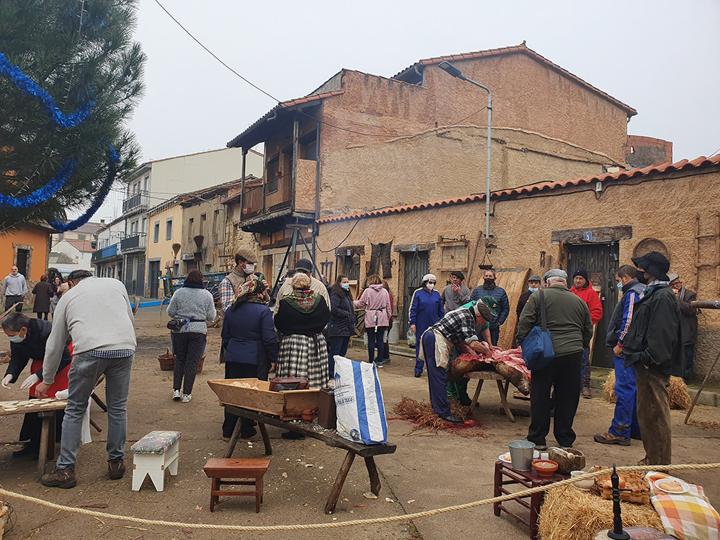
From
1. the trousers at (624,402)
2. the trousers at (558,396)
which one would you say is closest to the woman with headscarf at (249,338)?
the trousers at (558,396)

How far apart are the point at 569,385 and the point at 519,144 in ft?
46.8

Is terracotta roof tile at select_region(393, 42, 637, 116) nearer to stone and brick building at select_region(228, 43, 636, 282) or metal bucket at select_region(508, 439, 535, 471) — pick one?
stone and brick building at select_region(228, 43, 636, 282)

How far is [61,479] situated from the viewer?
4.10 meters

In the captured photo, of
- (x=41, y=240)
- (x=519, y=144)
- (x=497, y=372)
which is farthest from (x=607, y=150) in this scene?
(x=41, y=240)

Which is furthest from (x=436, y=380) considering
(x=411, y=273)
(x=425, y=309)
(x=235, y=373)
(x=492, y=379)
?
(x=411, y=273)

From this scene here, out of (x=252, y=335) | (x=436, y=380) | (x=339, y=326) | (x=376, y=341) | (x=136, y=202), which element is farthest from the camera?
(x=136, y=202)

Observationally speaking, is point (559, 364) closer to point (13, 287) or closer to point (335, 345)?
point (335, 345)

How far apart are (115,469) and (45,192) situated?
3.27 metres

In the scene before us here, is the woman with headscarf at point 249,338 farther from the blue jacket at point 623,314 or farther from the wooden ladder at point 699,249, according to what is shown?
the wooden ladder at point 699,249

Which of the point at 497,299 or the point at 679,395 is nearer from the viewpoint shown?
the point at 679,395

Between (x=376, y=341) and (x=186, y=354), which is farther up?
(x=186, y=354)

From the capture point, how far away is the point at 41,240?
26.6m

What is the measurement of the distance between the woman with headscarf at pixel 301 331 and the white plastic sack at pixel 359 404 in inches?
60.0

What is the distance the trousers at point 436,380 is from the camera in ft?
20.0
